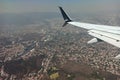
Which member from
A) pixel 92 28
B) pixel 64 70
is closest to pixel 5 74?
pixel 64 70

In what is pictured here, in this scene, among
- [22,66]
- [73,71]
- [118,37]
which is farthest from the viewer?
[22,66]

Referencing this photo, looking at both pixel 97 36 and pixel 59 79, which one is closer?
pixel 97 36

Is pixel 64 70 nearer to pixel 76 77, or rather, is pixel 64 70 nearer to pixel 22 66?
pixel 76 77

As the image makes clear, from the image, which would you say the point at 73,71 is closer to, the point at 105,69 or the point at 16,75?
the point at 105,69

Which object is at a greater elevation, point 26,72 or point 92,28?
point 92,28

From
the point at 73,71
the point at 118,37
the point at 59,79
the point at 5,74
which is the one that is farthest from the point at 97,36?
the point at 5,74

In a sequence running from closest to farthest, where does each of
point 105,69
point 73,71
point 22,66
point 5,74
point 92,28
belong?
point 92,28 < point 73,71 < point 105,69 < point 5,74 < point 22,66

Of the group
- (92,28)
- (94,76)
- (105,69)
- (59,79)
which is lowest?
(105,69)

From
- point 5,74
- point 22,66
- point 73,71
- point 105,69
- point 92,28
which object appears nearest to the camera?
point 92,28

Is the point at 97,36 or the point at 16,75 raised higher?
the point at 97,36
